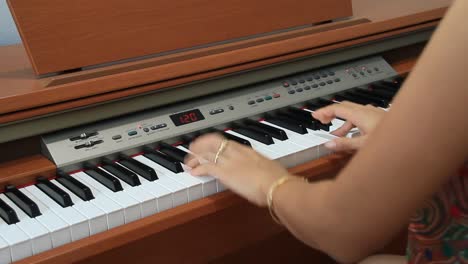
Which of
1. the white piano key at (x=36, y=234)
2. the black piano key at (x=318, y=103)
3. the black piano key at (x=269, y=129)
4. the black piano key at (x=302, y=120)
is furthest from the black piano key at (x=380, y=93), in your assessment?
the white piano key at (x=36, y=234)

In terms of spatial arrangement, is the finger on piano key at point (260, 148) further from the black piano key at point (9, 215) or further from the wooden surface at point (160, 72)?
the black piano key at point (9, 215)

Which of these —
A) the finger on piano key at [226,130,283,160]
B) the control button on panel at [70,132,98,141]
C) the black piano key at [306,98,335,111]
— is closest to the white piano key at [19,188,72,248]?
the control button on panel at [70,132,98,141]

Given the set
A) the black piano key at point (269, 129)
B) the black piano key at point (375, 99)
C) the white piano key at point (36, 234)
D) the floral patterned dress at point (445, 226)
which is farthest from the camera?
the black piano key at point (375, 99)

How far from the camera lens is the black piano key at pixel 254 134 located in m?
1.26

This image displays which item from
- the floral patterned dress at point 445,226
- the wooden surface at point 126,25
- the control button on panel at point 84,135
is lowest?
the floral patterned dress at point 445,226

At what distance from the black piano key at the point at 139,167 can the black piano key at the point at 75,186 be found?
0.36 ft

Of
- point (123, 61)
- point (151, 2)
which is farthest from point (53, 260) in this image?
point (151, 2)

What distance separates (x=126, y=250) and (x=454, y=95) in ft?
2.54

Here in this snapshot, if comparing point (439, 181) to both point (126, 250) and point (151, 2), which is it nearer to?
point (126, 250)

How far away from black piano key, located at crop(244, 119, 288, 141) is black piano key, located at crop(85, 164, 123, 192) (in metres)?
0.37

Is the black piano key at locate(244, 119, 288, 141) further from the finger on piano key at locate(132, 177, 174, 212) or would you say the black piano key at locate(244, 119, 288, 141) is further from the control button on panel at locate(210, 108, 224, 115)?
the finger on piano key at locate(132, 177, 174, 212)

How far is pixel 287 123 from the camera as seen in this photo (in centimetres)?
135

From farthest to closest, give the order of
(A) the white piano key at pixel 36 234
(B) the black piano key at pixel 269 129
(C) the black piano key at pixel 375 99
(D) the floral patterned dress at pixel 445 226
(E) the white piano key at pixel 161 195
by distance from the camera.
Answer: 1. (C) the black piano key at pixel 375 99
2. (B) the black piano key at pixel 269 129
3. (E) the white piano key at pixel 161 195
4. (A) the white piano key at pixel 36 234
5. (D) the floral patterned dress at pixel 445 226

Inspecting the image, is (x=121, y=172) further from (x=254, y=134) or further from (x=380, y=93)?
(x=380, y=93)
